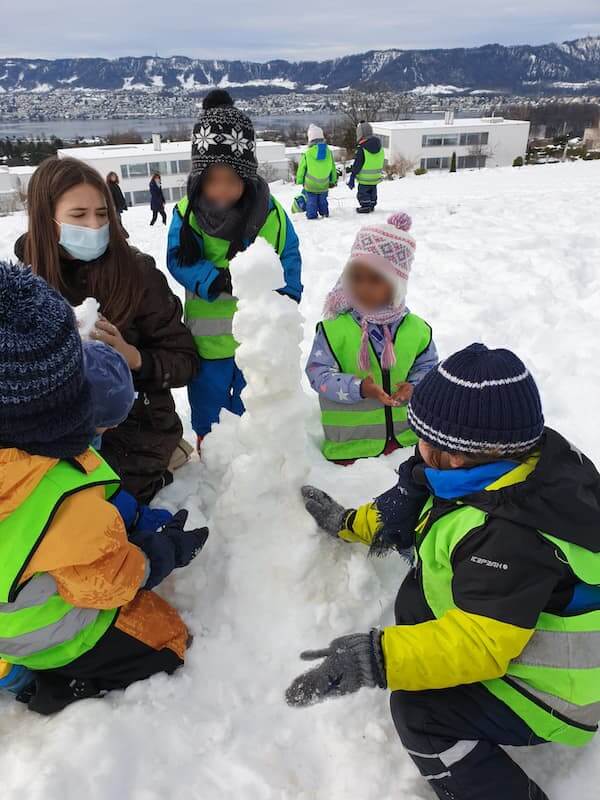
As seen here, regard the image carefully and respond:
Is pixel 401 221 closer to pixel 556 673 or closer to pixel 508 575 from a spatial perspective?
pixel 508 575

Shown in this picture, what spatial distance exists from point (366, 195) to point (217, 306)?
8.95 meters

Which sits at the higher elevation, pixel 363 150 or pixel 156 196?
pixel 363 150

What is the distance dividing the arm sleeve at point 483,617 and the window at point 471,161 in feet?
163

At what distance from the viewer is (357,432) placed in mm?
2836

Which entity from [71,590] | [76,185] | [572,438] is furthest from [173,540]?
[572,438]

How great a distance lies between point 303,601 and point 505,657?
792mm

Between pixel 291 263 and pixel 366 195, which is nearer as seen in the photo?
pixel 291 263

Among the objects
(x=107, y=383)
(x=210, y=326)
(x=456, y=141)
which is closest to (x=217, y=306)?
(x=210, y=326)

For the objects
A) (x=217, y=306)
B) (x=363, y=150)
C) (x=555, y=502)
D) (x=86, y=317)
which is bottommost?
(x=555, y=502)

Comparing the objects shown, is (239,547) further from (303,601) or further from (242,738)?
(242,738)

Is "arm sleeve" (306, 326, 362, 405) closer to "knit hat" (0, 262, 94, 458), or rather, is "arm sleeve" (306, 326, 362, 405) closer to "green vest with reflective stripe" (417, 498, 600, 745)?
"green vest with reflective stripe" (417, 498, 600, 745)

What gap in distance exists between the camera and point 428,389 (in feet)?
4.86

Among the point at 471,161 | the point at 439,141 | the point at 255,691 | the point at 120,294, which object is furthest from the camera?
the point at 471,161

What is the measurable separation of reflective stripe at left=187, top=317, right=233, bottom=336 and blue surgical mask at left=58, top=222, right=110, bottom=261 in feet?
2.13
